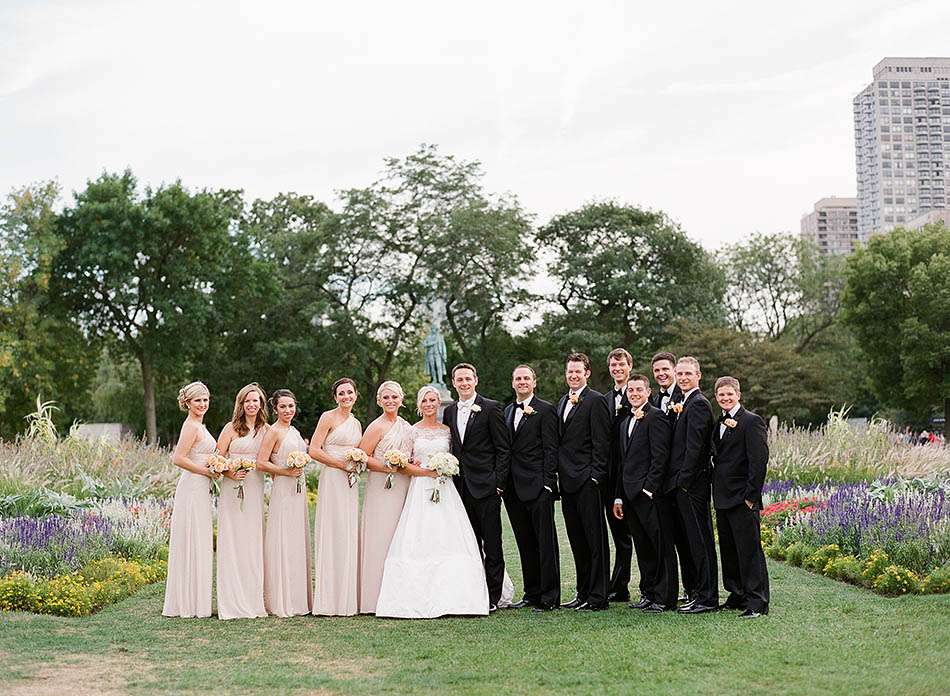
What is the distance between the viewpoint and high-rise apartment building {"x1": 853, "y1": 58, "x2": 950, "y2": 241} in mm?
88438

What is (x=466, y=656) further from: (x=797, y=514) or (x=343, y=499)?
(x=797, y=514)

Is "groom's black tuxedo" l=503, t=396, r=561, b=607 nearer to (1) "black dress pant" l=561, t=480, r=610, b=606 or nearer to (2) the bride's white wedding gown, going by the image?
(1) "black dress pant" l=561, t=480, r=610, b=606

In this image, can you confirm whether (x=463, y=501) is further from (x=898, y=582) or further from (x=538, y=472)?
(x=898, y=582)

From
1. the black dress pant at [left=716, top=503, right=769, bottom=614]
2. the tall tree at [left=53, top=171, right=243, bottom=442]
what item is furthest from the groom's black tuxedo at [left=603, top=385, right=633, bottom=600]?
the tall tree at [left=53, top=171, right=243, bottom=442]

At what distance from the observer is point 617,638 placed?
757 cm

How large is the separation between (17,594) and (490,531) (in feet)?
14.0

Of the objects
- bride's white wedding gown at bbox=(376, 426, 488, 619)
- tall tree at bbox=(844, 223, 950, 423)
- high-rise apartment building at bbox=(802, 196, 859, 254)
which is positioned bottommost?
bride's white wedding gown at bbox=(376, 426, 488, 619)

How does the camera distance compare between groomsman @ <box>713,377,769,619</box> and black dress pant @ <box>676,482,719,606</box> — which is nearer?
groomsman @ <box>713,377,769,619</box>

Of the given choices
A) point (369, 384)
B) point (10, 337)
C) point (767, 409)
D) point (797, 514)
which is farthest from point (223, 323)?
point (797, 514)

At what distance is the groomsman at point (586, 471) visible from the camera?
8922mm

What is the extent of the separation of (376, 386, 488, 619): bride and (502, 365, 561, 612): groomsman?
56 cm

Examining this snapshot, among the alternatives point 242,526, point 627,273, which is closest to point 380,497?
point 242,526

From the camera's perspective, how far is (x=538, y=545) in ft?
30.0

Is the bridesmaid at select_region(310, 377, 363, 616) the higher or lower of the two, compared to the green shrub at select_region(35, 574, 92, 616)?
higher
